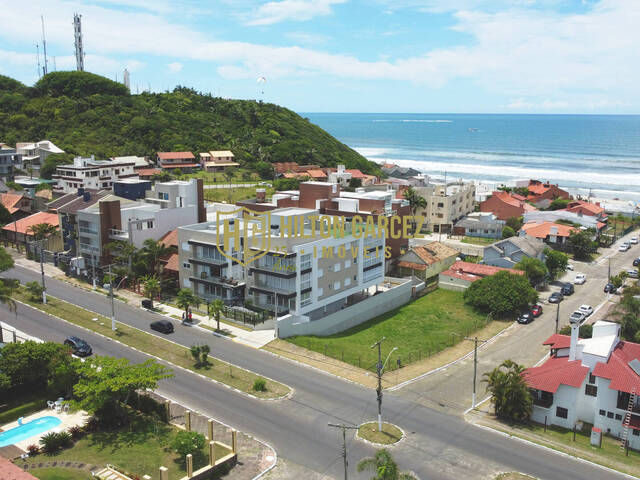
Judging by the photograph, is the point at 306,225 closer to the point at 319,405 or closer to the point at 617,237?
the point at 319,405

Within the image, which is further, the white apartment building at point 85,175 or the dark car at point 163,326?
the white apartment building at point 85,175

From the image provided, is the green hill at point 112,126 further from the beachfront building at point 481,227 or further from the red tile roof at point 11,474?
the red tile roof at point 11,474

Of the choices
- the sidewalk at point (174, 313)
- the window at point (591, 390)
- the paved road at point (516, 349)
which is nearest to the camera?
the window at point (591, 390)

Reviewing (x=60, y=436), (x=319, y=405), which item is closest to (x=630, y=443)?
(x=319, y=405)

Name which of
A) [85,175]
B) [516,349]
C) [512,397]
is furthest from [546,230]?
[85,175]

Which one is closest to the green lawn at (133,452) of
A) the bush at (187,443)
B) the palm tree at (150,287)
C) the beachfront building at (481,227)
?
the bush at (187,443)

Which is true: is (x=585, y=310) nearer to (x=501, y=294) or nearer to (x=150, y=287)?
(x=501, y=294)

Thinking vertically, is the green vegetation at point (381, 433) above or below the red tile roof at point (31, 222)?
below
